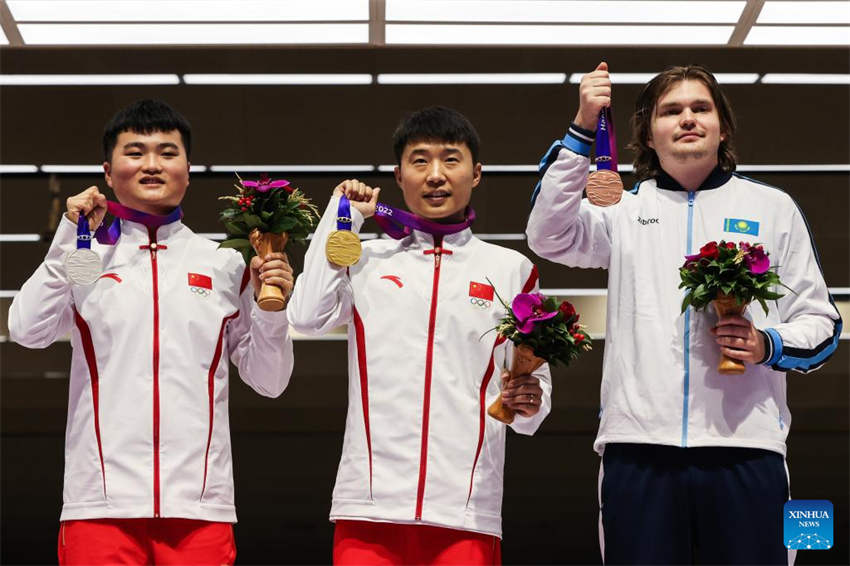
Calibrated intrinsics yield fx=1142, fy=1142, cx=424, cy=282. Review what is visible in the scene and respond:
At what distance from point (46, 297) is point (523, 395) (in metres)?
1.68

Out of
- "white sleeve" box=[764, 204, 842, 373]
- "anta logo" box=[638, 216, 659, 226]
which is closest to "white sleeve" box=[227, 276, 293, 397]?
"anta logo" box=[638, 216, 659, 226]

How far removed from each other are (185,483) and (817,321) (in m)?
2.15

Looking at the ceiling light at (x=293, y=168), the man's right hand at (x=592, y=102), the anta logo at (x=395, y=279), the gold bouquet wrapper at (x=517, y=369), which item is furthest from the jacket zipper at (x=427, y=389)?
the ceiling light at (x=293, y=168)

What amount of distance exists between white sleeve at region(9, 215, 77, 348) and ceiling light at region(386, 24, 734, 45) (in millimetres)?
2491

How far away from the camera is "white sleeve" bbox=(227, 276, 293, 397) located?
4023mm

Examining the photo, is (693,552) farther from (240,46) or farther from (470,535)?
(240,46)

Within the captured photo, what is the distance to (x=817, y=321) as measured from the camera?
3.68m

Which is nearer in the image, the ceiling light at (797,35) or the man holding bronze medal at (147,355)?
the man holding bronze medal at (147,355)

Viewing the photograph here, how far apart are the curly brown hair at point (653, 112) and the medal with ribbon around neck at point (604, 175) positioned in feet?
0.92

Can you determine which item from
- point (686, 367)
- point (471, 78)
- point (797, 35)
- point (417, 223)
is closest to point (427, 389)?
point (417, 223)


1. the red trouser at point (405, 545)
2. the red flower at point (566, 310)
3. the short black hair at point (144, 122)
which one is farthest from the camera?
the short black hair at point (144, 122)

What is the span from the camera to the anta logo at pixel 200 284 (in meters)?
4.11

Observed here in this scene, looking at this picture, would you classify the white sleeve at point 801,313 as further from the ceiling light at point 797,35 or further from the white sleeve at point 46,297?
the ceiling light at point 797,35

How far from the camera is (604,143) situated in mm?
3795
